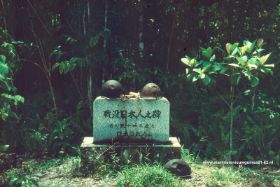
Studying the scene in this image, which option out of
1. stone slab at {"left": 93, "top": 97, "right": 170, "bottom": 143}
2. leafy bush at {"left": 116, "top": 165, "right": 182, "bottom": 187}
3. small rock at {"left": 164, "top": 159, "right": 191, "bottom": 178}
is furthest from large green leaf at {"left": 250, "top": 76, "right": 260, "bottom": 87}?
leafy bush at {"left": 116, "top": 165, "right": 182, "bottom": 187}

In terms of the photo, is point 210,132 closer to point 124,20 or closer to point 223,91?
point 223,91

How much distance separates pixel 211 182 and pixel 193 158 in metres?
1.16

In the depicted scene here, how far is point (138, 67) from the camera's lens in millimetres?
8664

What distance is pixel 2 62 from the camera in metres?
4.30

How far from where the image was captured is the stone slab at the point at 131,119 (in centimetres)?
690

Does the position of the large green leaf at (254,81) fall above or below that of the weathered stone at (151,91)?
above

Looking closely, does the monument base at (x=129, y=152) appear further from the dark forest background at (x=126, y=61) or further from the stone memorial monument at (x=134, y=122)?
the dark forest background at (x=126, y=61)

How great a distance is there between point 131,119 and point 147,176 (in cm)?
116

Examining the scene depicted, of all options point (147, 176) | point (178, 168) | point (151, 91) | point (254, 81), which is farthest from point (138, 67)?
point (147, 176)

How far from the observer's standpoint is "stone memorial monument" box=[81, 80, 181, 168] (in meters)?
6.87

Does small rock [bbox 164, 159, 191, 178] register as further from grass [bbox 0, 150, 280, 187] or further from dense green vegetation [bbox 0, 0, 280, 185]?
dense green vegetation [bbox 0, 0, 280, 185]

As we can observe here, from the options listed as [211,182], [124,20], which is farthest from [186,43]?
[211,182]

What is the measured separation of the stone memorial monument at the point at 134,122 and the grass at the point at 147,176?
352 millimetres

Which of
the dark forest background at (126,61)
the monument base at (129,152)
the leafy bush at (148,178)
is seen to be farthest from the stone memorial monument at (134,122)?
the dark forest background at (126,61)
